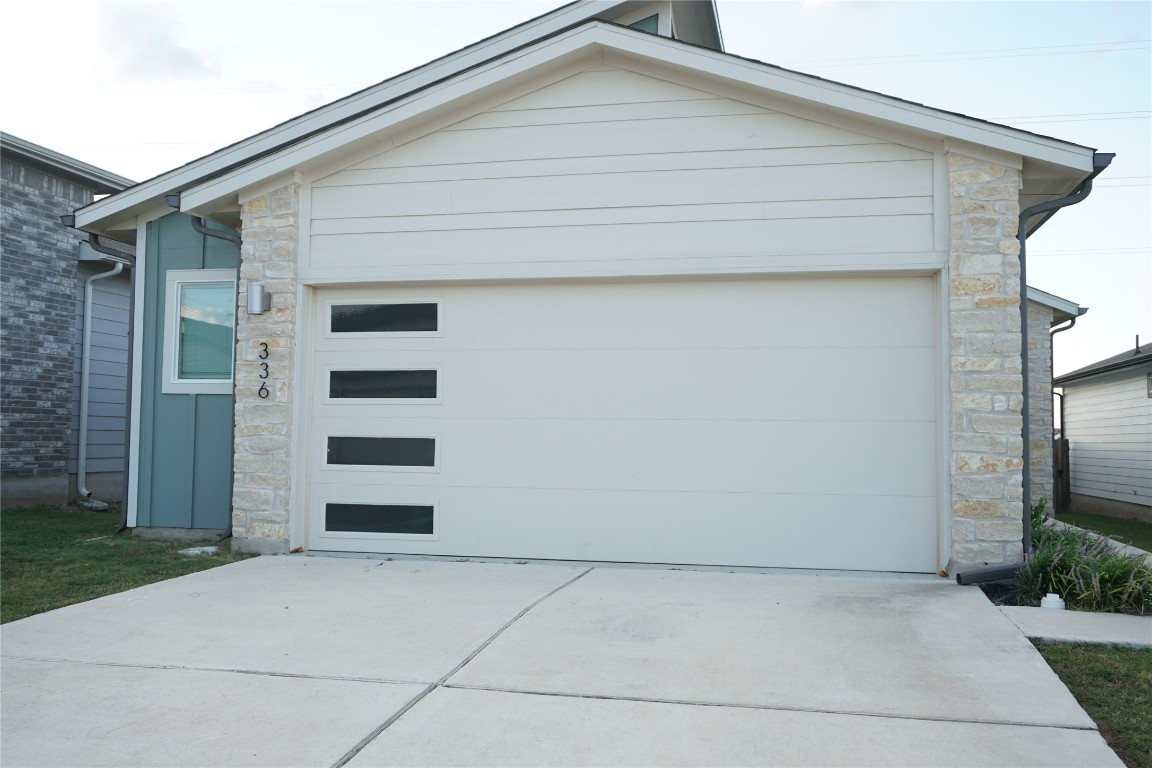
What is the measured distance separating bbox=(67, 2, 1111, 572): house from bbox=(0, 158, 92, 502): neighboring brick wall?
5.38 meters

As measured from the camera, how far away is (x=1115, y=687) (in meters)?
3.85

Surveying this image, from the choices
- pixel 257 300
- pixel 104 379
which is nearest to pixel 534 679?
pixel 257 300

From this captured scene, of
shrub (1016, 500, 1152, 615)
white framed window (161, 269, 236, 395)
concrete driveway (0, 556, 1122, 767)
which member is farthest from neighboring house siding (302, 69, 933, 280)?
concrete driveway (0, 556, 1122, 767)

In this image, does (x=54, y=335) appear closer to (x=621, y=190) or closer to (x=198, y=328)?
(x=198, y=328)

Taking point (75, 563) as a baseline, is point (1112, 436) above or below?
above

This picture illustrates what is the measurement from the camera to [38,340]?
11.6m

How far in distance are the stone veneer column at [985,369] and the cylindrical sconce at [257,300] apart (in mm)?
5213

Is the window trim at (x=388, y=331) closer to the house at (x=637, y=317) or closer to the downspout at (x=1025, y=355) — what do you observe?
the house at (x=637, y=317)

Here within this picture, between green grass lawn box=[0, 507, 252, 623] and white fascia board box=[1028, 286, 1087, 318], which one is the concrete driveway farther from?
white fascia board box=[1028, 286, 1087, 318]

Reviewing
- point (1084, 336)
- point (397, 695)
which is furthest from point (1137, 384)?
point (397, 695)

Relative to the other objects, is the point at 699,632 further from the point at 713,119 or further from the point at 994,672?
the point at 713,119

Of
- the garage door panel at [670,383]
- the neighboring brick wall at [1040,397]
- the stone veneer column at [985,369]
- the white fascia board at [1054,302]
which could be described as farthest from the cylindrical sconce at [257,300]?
the neighboring brick wall at [1040,397]

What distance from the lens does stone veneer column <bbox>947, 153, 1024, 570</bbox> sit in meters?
5.98

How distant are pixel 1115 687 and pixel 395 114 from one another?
5937 mm
